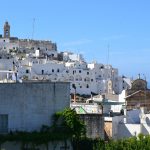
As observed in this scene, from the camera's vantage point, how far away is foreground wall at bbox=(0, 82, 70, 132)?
25.1 metres

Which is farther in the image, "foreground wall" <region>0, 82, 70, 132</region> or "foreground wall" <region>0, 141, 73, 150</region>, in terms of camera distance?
"foreground wall" <region>0, 82, 70, 132</region>

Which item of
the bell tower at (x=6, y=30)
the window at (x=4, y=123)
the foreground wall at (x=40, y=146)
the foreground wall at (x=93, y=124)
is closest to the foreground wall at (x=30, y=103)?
the window at (x=4, y=123)

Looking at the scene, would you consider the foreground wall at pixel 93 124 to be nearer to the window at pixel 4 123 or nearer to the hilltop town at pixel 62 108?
the hilltop town at pixel 62 108

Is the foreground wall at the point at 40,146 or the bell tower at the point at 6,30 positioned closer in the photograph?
the foreground wall at the point at 40,146

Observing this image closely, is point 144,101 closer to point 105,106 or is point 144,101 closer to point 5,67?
point 105,106

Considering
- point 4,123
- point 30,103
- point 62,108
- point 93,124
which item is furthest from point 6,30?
point 4,123

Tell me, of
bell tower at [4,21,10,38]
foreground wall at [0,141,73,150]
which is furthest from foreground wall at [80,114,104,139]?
bell tower at [4,21,10,38]

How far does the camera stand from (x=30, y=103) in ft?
84.4

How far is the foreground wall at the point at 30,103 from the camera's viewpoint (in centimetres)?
2512

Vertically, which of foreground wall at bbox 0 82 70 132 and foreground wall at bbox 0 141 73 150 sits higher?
foreground wall at bbox 0 82 70 132

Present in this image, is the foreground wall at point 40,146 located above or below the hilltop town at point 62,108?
below

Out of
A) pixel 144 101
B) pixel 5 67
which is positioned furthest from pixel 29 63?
pixel 144 101

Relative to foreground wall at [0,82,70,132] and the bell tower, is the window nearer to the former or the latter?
foreground wall at [0,82,70,132]

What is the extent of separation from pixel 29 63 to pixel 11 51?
14.5m
